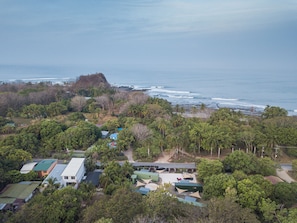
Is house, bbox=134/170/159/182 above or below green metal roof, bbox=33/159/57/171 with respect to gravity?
below

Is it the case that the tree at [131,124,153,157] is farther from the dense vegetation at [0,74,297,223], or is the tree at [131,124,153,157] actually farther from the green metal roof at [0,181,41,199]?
the green metal roof at [0,181,41,199]

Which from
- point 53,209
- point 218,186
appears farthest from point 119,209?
point 218,186

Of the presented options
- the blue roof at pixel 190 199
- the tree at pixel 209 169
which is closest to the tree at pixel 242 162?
the tree at pixel 209 169

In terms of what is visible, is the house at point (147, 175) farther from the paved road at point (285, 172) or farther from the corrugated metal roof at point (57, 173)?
the paved road at point (285, 172)

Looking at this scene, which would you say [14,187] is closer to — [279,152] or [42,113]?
[42,113]

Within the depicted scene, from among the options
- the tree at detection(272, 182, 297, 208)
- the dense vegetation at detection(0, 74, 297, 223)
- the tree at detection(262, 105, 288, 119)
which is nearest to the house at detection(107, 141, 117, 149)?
the dense vegetation at detection(0, 74, 297, 223)

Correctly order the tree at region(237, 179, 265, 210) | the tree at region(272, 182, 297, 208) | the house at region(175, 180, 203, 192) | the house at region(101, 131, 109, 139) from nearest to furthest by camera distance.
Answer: the tree at region(237, 179, 265, 210) < the tree at region(272, 182, 297, 208) < the house at region(175, 180, 203, 192) < the house at region(101, 131, 109, 139)
